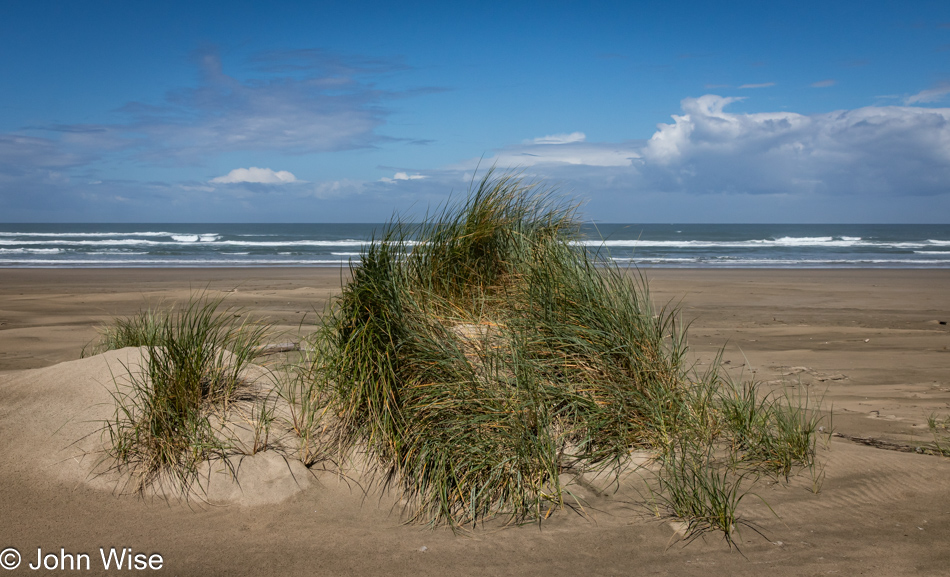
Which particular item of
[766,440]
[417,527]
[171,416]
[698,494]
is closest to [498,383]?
[417,527]

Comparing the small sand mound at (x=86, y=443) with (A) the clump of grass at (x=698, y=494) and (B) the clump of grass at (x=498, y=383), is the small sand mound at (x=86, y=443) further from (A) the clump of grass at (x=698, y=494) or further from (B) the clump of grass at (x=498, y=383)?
(A) the clump of grass at (x=698, y=494)

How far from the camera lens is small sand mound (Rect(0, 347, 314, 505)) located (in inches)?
134

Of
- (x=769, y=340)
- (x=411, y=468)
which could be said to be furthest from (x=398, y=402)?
(x=769, y=340)

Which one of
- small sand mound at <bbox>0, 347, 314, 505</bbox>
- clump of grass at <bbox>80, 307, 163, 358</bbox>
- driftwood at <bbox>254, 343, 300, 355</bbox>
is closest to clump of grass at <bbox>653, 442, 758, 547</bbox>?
small sand mound at <bbox>0, 347, 314, 505</bbox>

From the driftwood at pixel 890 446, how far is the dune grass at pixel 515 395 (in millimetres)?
419

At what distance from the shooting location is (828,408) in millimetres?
5090

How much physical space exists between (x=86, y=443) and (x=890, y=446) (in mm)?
5172

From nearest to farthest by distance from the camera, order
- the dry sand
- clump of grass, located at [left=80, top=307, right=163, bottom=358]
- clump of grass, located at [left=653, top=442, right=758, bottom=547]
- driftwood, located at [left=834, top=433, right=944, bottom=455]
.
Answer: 1. the dry sand
2. clump of grass, located at [left=653, top=442, right=758, bottom=547]
3. driftwood, located at [left=834, top=433, right=944, bottom=455]
4. clump of grass, located at [left=80, top=307, right=163, bottom=358]

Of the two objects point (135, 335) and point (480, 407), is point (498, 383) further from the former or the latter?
point (135, 335)

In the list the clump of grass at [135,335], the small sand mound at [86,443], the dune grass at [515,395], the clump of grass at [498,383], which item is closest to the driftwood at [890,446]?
the dune grass at [515,395]

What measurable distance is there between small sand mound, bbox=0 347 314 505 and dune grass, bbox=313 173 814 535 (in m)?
0.47

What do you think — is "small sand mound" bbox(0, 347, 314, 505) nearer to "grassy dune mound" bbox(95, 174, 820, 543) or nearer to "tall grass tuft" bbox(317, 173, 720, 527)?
"grassy dune mound" bbox(95, 174, 820, 543)

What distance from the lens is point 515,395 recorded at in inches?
139

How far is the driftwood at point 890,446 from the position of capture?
3928 mm
